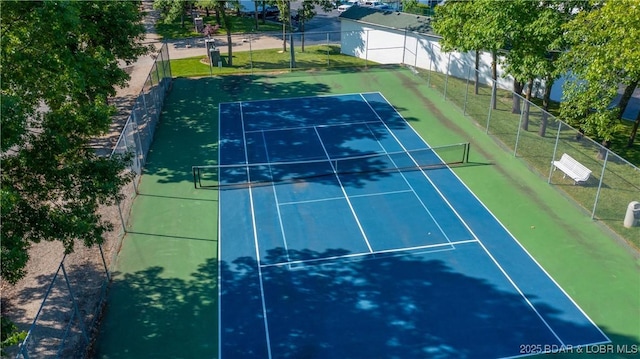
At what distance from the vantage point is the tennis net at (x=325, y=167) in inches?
794

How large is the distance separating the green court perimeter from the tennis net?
712 millimetres

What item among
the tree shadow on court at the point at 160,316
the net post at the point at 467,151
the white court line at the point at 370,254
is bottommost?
the tree shadow on court at the point at 160,316

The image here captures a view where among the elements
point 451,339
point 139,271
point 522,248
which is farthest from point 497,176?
point 139,271

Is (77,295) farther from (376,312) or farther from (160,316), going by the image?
(376,312)

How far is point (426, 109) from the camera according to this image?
26.7 m

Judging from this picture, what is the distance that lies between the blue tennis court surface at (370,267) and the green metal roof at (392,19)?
13250 millimetres

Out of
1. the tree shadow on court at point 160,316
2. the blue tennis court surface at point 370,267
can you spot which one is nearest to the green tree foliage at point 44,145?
the tree shadow on court at point 160,316

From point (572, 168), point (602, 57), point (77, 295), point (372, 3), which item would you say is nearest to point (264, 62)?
point (372, 3)

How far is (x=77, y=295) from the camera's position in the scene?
14.3 m

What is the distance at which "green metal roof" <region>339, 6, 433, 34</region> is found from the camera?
3347 cm

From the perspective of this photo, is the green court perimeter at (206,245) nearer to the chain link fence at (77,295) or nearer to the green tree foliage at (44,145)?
the chain link fence at (77,295)

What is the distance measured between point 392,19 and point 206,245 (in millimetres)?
24031

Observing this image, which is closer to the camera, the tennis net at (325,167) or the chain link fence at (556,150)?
the chain link fence at (556,150)

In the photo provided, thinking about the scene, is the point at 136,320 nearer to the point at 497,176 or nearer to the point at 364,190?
the point at 364,190
